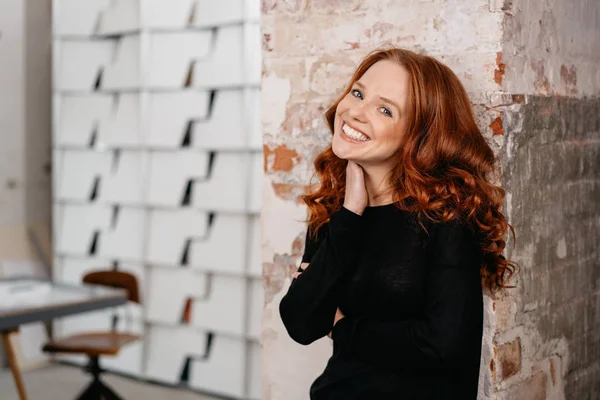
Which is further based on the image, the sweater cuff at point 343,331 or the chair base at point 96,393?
the chair base at point 96,393

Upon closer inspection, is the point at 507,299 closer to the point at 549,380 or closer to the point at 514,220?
the point at 514,220

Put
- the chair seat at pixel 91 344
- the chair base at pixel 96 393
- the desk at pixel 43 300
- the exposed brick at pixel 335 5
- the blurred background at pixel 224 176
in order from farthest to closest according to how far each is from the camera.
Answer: the chair base at pixel 96 393, the chair seat at pixel 91 344, the desk at pixel 43 300, the exposed brick at pixel 335 5, the blurred background at pixel 224 176

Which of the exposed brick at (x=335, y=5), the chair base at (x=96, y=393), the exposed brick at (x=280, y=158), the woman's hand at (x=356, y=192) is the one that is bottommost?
the chair base at (x=96, y=393)

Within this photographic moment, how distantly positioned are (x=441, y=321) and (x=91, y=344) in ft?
9.14

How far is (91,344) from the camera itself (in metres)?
3.83

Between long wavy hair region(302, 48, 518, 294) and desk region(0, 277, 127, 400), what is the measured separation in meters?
1.98

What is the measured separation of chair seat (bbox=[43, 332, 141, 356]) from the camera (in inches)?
147


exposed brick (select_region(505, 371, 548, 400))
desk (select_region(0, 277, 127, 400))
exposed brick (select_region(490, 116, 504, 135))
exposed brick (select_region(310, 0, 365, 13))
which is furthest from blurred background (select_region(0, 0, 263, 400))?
exposed brick (select_region(490, 116, 504, 135))

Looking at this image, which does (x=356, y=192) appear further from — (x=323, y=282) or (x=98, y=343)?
(x=98, y=343)

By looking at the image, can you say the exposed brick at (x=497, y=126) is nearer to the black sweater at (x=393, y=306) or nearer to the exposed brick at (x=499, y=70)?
the exposed brick at (x=499, y=70)

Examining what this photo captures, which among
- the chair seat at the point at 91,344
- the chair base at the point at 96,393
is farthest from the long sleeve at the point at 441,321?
the chair base at the point at 96,393

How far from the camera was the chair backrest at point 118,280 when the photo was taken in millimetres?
4031

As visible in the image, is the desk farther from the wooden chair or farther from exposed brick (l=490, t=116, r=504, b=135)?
exposed brick (l=490, t=116, r=504, b=135)

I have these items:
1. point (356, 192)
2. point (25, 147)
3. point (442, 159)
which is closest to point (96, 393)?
point (25, 147)
